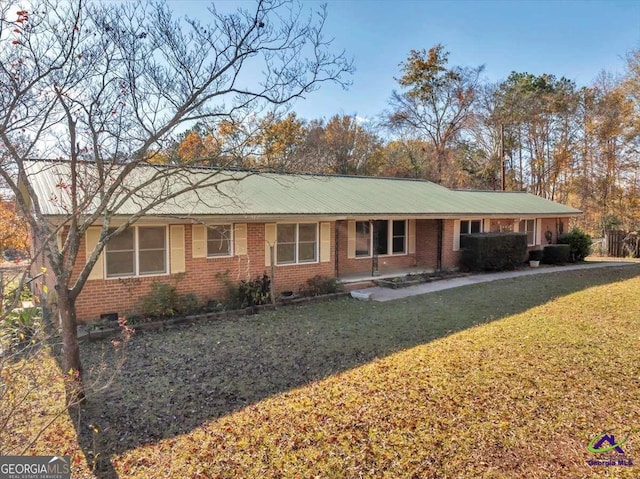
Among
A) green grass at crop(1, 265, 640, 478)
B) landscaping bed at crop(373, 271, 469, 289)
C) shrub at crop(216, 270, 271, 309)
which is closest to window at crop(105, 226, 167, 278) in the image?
shrub at crop(216, 270, 271, 309)

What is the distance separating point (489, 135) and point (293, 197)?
2655 cm

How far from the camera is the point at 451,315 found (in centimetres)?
934

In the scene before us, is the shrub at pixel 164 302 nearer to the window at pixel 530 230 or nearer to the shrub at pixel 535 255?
the shrub at pixel 535 255

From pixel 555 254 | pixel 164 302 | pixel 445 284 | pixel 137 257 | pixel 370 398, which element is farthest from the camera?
pixel 555 254

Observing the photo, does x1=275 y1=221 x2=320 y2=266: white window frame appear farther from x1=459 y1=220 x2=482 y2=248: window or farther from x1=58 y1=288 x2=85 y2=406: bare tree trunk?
x1=459 y1=220 x2=482 y2=248: window

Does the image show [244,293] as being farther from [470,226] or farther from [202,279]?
[470,226]

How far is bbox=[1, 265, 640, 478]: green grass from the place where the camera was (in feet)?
12.7

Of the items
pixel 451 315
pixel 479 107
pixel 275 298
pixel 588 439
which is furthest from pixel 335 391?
pixel 479 107

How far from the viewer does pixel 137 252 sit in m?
9.27

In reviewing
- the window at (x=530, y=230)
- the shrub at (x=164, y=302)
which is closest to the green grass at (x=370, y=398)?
the shrub at (x=164, y=302)

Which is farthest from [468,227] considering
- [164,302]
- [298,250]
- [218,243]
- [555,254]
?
A: [164,302]

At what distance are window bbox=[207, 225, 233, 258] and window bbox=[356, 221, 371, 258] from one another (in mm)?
5492

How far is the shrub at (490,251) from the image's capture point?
15398 mm

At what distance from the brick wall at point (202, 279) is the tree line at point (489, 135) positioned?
1781 cm
